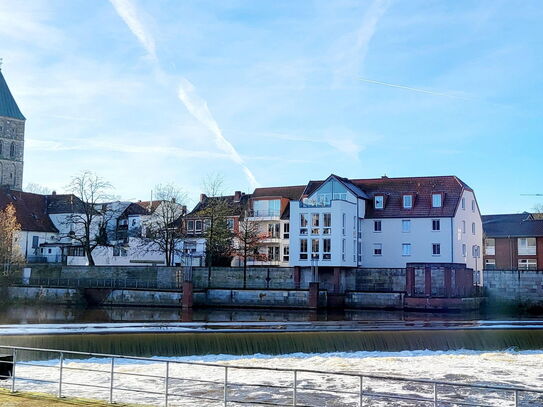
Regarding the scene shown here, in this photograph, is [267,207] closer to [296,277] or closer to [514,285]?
[296,277]

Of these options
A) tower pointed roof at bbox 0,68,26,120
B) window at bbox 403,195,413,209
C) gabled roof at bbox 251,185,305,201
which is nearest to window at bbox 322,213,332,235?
window at bbox 403,195,413,209

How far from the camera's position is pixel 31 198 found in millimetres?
86312

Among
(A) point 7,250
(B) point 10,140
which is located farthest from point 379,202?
(B) point 10,140

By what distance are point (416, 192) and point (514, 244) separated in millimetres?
19333

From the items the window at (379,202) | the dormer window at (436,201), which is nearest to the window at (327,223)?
the window at (379,202)

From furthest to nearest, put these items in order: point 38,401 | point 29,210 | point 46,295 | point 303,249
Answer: point 29,210
point 46,295
point 303,249
point 38,401

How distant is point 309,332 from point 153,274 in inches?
1406

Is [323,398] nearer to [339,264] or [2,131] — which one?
[339,264]

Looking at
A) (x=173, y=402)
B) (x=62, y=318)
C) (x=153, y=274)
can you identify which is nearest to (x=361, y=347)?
(x=173, y=402)

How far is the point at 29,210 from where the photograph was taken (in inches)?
3297

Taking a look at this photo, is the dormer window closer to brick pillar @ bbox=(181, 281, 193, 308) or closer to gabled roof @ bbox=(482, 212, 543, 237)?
gabled roof @ bbox=(482, 212, 543, 237)

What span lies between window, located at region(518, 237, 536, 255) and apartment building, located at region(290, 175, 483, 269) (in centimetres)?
1246

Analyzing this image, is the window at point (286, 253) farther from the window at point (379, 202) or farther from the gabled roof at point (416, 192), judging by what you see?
the window at point (379, 202)

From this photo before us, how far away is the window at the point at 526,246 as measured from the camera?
7269cm
